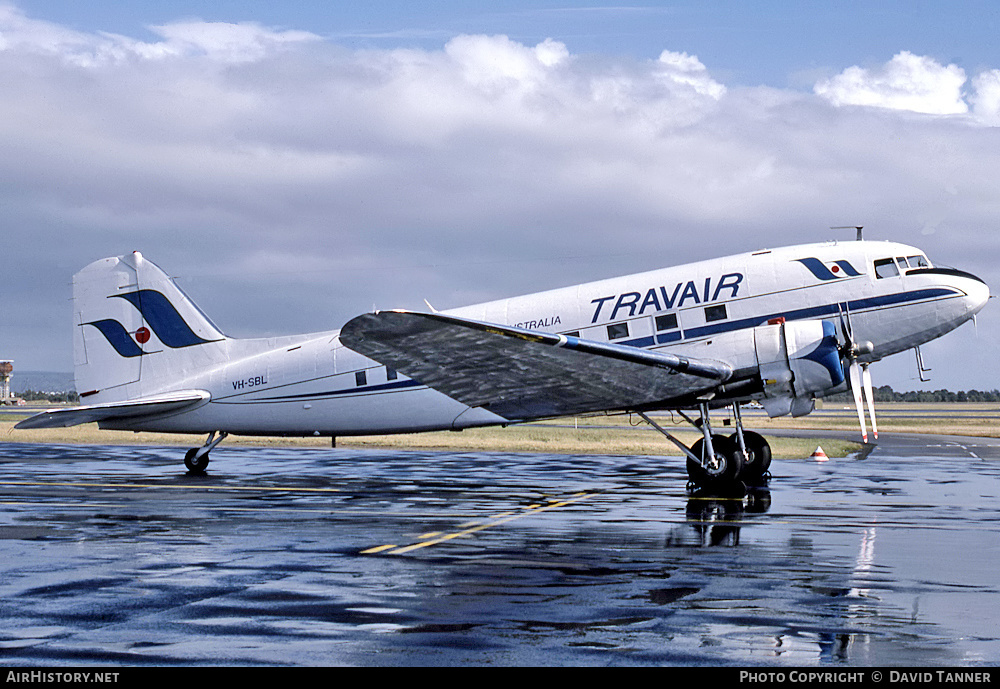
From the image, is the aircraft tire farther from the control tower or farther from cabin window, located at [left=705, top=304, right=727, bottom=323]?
the control tower

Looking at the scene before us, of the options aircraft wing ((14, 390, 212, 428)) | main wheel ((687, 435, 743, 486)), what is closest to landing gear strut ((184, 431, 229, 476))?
aircraft wing ((14, 390, 212, 428))

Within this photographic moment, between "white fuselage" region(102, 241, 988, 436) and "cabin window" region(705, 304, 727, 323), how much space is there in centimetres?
2

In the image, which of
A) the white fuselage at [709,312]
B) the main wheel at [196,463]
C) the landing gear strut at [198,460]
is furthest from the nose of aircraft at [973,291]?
the main wheel at [196,463]

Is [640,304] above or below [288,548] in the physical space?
above

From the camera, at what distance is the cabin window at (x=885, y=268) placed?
70.2 feet

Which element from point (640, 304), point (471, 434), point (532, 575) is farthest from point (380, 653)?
point (471, 434)

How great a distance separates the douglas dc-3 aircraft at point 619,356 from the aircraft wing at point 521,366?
0.18ft

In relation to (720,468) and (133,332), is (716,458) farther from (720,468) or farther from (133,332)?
(133,332)

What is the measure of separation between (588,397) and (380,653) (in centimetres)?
1448

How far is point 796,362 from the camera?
67.1ft

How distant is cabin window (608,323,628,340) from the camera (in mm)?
22094

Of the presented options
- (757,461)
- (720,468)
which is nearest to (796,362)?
(720,468)

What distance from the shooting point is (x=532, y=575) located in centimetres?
1066
